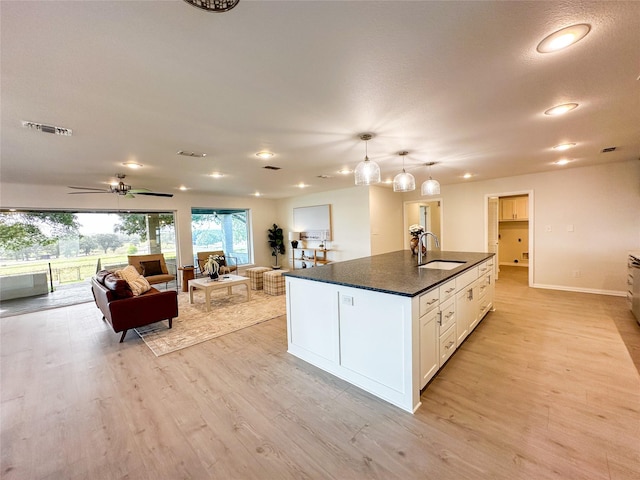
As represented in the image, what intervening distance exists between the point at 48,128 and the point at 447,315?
13.4ft

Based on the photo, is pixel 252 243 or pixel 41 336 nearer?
pixel 41 336

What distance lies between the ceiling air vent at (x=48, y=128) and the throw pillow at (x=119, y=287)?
1855mm

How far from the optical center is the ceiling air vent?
2279 millimetres

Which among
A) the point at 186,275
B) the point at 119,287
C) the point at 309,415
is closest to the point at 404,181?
the point at 309,415

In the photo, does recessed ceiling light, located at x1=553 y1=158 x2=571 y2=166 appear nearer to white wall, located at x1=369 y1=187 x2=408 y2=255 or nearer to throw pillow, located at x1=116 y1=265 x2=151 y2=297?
white wall, located at x1=369 y1=187 x2=408 y2=255

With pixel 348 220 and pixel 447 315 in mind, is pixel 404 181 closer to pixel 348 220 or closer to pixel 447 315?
pixel 447 315

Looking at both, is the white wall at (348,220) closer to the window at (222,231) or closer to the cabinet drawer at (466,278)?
the window at (222,231)

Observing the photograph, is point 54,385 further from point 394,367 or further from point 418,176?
point 418,176

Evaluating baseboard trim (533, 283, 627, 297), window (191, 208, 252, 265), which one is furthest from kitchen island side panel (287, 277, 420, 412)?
window (191, 208, 252, 265)

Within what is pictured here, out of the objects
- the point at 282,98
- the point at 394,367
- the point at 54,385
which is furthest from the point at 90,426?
the point at 282,98

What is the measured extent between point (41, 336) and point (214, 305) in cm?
234

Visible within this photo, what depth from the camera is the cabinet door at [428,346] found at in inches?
82.3

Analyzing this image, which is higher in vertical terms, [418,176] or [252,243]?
[418,176]

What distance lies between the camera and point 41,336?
12.3 ft
